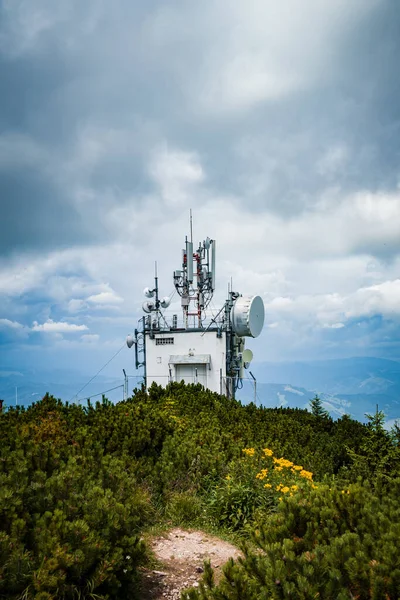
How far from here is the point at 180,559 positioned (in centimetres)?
653

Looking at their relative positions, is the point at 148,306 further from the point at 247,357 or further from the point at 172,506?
the point at 172,506

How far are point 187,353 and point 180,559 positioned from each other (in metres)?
21.5

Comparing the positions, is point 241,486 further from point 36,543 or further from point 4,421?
point 4,421

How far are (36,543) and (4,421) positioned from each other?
4982 millimetres

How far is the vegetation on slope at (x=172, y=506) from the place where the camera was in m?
4.30

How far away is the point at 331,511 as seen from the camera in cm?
523

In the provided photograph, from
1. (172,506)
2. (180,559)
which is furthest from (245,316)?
(180,559)

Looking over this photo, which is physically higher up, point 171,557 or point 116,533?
point 116,533

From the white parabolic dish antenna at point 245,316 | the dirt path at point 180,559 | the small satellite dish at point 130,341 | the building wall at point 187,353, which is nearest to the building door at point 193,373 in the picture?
the building wall at point 187,353

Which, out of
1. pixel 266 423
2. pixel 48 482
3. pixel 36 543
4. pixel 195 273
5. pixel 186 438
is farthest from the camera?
pixel 195 273

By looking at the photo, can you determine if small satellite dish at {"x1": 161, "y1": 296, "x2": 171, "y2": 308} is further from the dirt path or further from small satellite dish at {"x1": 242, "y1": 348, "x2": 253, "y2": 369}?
the dirt path

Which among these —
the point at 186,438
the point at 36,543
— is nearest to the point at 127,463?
the point at 186,438

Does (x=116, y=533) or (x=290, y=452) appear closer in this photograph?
(x=116, y=533)

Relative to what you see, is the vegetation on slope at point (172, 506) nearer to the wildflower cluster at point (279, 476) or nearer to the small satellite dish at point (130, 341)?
the wildflower cluster at point (279, 476)
